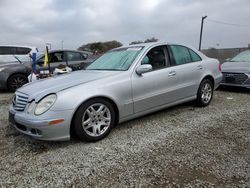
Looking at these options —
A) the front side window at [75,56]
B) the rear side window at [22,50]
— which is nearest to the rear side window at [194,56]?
the front side window at [75,56]

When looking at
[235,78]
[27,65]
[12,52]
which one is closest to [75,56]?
[27,65]

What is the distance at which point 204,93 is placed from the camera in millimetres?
4672

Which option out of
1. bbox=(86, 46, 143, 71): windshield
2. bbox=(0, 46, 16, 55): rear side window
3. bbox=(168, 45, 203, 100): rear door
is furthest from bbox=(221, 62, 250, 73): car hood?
bbox=(0, 46, 16, 55): rear side window

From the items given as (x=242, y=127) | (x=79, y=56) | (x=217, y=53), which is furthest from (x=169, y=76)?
(x=217, y=53)

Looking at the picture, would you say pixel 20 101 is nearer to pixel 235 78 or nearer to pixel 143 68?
pixel 143 68

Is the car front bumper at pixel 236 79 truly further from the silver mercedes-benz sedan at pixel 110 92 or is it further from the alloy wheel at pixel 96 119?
the alloy wheel at pixel 96 119

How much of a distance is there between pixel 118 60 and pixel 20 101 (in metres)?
1.73

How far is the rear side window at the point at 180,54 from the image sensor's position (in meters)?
4.17

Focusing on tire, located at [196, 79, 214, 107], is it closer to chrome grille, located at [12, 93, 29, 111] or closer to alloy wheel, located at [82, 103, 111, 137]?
alloy wheel, located at [82, 103, 111, 137]

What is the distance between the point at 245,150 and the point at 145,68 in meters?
1.78

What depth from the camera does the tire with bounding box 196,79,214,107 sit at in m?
4.54

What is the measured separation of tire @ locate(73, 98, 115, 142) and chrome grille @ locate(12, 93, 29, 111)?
76 cm

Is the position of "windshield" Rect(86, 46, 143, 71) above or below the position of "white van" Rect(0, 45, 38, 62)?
below

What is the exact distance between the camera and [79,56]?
8.45 meters
